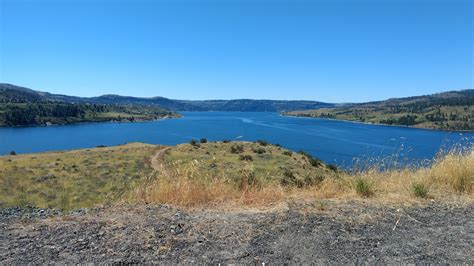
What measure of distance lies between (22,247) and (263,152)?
5720 cm

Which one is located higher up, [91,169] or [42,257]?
[42,257]

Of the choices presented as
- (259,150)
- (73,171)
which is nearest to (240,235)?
(73,171)

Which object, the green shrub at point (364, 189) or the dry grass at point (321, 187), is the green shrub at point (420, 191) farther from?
the green shrub at point (364, 189)

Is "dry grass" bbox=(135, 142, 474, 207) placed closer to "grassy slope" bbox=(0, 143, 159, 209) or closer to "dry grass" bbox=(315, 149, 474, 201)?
"dry grass" bbox=(315, 149, 474, 201)

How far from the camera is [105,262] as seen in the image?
11.5 ft

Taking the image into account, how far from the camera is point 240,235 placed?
13.8 ft

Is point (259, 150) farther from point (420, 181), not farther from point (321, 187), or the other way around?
point (321, 187)

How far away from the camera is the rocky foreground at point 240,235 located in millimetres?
3684

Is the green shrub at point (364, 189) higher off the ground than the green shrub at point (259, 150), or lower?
higher

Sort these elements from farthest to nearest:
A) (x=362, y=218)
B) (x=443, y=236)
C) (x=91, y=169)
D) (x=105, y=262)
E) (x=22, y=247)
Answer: (x=91, y=169), (x=362, y=218), (x=443, y=236), (x=22, y=247), (x=105, y=262)

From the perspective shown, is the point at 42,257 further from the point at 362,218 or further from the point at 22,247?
the point at 362,218

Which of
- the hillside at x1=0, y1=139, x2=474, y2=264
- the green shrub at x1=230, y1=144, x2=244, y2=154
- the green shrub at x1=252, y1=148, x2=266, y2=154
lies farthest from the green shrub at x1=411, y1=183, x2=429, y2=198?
the green shrub at x1=252, y1=148, x2=266, y2=154

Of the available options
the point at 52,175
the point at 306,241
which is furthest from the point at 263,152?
the point at 306,241

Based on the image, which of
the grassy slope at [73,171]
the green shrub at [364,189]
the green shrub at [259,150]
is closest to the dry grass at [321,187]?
the green shrub at [364,189]
